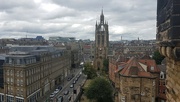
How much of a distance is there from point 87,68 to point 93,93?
2813cm

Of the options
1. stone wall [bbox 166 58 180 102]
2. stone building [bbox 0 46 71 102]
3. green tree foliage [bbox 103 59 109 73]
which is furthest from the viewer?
green tree foliage [bbox 103 59 109 73]

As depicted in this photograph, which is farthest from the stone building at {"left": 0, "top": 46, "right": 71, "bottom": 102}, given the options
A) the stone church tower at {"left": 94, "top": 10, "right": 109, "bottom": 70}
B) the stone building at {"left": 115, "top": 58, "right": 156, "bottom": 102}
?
the stone church tower at {"left": 94, "top": 10, "right": 109, "bottom": 70}

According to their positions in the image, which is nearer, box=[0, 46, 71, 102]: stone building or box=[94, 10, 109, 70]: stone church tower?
box=[0, 46, 71, 102]: stone building

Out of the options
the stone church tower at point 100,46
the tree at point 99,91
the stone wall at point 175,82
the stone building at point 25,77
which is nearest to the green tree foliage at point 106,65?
the stone church tower at point 100,46

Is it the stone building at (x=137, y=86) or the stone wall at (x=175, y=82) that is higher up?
the stone wall at (x=175, y=82)

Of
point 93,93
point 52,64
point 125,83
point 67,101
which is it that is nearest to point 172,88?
point 125,83

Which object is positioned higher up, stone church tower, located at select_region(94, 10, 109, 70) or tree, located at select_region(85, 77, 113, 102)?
stone church tower, located at select_region(94, 10, 109, 70)

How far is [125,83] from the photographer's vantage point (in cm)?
3356

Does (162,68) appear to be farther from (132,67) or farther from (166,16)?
(166,16)

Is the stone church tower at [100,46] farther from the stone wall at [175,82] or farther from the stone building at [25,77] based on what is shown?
the stone wall at [175,82]

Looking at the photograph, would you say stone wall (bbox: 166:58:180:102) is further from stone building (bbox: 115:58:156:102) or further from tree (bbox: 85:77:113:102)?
tree (bbox: 85:77:113:102)

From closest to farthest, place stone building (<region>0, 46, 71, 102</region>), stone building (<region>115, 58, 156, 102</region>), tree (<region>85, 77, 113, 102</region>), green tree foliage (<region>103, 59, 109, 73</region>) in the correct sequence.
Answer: stone building (<region>115, 58, 156, 102</region>) < tree (<region>85, 77, 113, 102</region>) < stone building (<region>0, 46, 71, 102</region>) < green tree foliage (<region>103, 59, 109, 73</region>)

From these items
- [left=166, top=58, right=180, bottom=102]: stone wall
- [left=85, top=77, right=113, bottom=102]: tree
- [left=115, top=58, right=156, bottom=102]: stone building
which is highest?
[left=166, top=58, right=180, bottom=102]: stone wall

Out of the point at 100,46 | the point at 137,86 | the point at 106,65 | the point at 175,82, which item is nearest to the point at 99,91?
the point at 137,86
